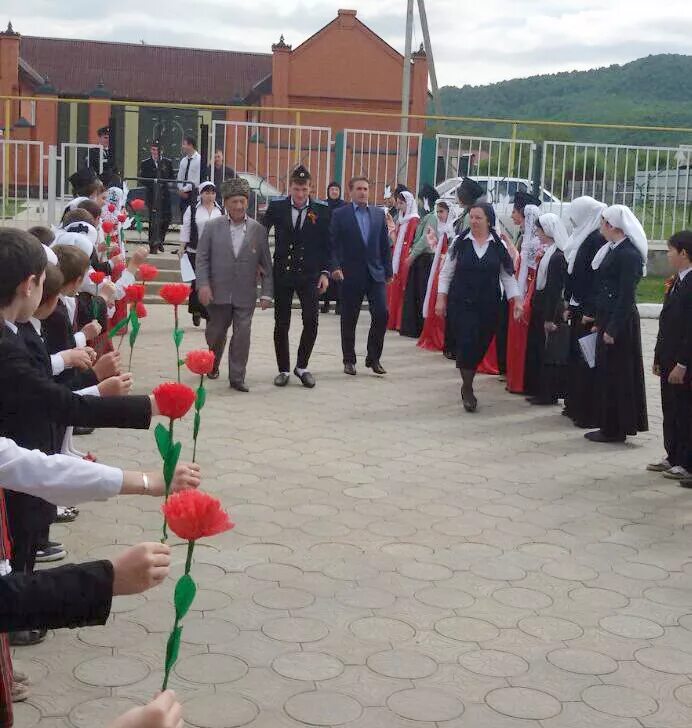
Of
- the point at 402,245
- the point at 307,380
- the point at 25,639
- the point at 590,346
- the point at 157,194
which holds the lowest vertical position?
the point at 25,639

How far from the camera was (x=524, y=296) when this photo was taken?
9.95 m

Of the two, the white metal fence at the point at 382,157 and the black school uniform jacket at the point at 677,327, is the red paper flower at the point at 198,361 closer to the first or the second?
the black school uniform jacket at the point at 677,327

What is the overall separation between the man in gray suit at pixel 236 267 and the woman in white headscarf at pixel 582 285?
265cm

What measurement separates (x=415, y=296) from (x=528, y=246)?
355 centimetres

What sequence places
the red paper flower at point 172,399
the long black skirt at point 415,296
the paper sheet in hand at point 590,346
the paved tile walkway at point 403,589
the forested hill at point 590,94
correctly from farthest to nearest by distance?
the forested hill at point 590,94
the long black skirt at point 415,296
the paper sheet in hand at point 590,346
the paved tile walkway at point 403,589
the red paper flower at point 172,399

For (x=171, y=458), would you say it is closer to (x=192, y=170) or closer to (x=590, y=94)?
(x=192, y=170)

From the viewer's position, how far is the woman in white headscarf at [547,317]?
8.93 metres

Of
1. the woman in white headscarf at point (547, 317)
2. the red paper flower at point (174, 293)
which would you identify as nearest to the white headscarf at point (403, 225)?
the woman in white headscarf at point (547, 317)

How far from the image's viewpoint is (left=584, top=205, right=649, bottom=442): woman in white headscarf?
7.79 m

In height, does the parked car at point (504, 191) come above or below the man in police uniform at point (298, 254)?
above

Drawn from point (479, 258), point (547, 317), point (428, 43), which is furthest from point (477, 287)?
point (428, 43)

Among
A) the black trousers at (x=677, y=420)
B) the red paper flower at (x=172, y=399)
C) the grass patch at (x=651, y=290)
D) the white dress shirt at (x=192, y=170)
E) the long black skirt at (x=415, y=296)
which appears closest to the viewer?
the red paper flower at (x=172, y=399)

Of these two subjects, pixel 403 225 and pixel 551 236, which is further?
pixel 403 225

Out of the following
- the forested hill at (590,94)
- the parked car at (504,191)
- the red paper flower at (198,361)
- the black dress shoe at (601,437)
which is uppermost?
the forested hill at (590,94)
